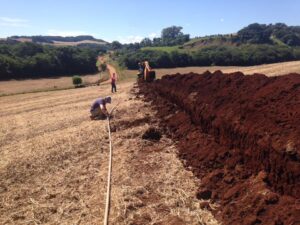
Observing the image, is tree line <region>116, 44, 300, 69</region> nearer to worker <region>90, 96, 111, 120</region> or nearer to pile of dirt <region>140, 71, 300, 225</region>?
worker <region>90, 96, 111, 120</region>

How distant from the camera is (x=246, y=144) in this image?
28.9 feet

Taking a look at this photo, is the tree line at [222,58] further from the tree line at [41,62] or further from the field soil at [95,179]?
the field soil at [95,179]

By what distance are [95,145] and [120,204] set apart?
206 inches

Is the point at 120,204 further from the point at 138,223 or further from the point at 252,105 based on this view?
the point at 252,105

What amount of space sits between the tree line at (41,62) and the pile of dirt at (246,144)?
2587 inches

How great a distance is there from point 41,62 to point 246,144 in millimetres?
77395

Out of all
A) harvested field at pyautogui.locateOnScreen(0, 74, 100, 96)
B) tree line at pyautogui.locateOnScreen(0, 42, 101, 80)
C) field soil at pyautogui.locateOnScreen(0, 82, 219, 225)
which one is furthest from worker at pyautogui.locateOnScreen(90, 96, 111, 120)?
tree line at pyautogui.locateOnScreen(0, 42, 101, 80)

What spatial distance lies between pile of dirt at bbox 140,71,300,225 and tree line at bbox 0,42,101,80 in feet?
216

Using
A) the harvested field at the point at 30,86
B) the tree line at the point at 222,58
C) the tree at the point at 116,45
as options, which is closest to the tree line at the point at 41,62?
the harvested field at the point at 30,86

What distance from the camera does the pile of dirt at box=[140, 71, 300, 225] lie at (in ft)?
22.0

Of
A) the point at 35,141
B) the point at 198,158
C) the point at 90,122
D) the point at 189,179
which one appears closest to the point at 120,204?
the point at 189,179

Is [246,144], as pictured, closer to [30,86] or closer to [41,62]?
[30,86]

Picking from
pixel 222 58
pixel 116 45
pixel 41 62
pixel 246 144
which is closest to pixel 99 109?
pixel 246 144

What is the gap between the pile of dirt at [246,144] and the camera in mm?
6719
